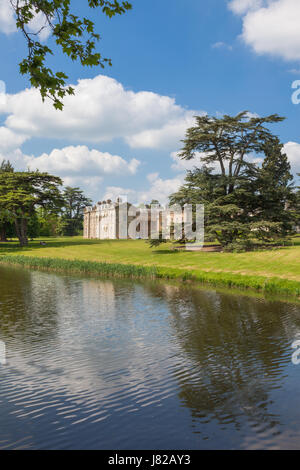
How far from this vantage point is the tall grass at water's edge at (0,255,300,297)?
22.1m

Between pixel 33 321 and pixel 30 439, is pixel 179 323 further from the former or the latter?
pixel 30 439

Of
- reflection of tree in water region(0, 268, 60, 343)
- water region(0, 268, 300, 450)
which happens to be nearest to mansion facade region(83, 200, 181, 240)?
reflection of tree in water region(0, 268, 60, 343)

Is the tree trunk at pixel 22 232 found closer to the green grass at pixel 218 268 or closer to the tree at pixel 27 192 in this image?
the tree at pixel 27 192

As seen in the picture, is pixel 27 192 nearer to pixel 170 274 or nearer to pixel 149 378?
pixel 170 274

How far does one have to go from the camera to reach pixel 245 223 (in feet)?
125

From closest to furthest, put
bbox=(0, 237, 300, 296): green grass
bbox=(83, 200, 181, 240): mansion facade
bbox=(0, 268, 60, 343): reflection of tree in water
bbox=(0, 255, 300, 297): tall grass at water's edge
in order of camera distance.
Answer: bbox=(0, 268, 60, 343): reflection of tree in water → bbox=(0, 255, 300, 297): tall grass at water's edge → bbox=(0, 237, 300, 296): green grass → bbox=(83, 200, 181, 240): mansion facade

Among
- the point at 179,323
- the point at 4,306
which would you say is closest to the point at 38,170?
the point at 4,306

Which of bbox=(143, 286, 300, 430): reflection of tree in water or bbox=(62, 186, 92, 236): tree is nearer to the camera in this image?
bbox=(143, 286, 300, 430): reflection of tree in water

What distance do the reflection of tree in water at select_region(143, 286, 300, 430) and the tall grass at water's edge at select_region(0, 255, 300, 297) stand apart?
341 centimetres

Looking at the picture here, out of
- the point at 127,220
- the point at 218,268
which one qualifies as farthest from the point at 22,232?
the point at 218,268

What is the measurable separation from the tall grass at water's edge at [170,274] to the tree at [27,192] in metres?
18.8

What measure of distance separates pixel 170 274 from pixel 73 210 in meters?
93.6

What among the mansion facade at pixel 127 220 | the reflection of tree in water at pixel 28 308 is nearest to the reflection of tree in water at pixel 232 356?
the reflection of tree in water at pixel 28 308

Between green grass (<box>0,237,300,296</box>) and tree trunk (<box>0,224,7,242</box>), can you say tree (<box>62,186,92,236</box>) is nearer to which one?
tree trunk (<box>0,224,7,242</box>)
